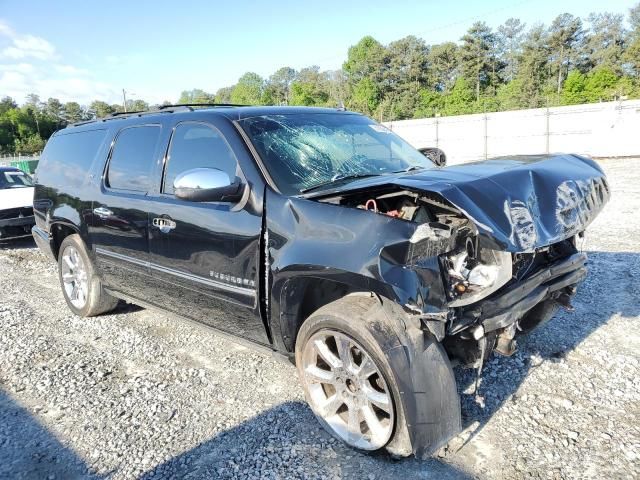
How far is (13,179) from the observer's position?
33.7ft

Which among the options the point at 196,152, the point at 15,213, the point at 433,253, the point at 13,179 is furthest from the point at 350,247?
the point at 13,179

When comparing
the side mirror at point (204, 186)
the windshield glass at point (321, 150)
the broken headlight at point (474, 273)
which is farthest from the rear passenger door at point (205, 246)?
the broken headlight at point (474, 273)

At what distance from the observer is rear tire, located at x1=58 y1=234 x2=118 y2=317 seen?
4969 millimetres

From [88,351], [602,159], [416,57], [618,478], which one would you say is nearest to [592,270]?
[618,478]

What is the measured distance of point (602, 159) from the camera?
20.8m

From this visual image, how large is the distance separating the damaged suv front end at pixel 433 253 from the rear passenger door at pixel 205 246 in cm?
21

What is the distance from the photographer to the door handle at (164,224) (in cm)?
361

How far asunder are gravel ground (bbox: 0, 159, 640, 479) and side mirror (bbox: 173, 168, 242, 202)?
1.43 meters

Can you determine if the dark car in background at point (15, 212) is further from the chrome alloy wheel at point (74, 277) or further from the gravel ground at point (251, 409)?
the gravel ground at point (251, 409)

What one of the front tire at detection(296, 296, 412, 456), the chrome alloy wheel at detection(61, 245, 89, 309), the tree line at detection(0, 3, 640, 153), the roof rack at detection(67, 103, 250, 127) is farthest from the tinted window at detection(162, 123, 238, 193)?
the tree line at detection(0, 3, 640, 153)

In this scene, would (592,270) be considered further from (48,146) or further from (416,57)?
(416,57)

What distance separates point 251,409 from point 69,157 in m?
3.50

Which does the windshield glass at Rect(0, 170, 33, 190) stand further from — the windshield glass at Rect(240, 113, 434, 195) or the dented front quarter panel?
the dented front quarter panel

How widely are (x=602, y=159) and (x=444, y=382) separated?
71.5ft
